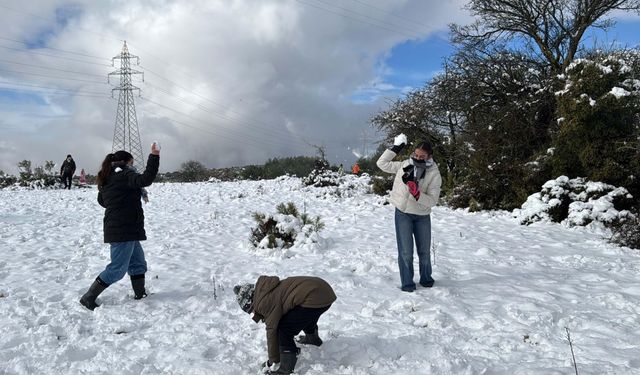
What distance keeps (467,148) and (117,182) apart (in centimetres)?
1072

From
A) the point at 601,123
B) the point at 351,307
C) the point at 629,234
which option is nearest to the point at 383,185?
the point at 601,123

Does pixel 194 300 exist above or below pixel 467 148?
below

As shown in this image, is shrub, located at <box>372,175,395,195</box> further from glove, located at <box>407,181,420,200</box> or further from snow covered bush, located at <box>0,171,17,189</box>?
snow covered bush, located at <box>0,171,17,189</box>

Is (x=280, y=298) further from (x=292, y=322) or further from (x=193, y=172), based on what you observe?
(x=193, y=172)

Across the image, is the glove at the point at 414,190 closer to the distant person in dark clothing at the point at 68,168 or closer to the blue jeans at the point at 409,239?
the blue jeans at the point at 409,239

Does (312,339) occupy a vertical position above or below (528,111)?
below

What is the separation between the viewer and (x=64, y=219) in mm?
11523

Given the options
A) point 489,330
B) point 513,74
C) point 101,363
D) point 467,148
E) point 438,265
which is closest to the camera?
point 101,363

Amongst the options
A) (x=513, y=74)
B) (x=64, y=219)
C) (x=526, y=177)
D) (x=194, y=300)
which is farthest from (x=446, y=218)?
(x=64, y=219)

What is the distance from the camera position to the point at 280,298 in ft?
11.5

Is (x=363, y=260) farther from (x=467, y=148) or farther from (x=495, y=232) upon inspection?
(x=467, y=148)

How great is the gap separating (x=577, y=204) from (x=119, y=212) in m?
9.45

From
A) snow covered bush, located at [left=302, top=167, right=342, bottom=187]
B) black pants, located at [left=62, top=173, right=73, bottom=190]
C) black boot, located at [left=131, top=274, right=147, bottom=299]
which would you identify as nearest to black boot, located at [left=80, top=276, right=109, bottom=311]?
black boot, located at [left=131, top=274, right=147, bottom=299]

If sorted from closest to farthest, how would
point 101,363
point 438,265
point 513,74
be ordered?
point 101,363
point 438,265
point 513,74
